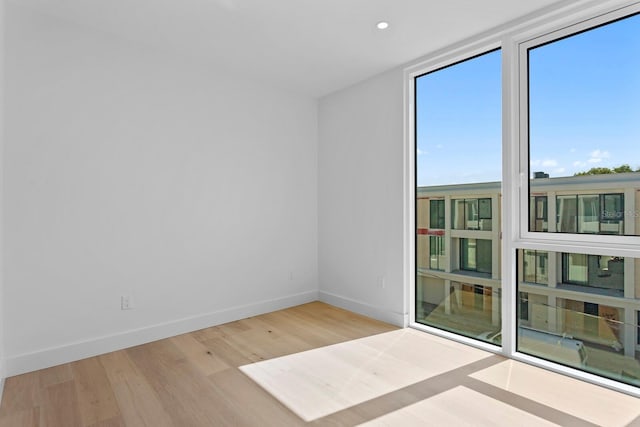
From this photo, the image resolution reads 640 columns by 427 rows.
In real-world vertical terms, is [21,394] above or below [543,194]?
below

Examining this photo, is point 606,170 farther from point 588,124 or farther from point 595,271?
point 595,271

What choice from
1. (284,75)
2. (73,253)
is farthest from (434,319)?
(73,253)

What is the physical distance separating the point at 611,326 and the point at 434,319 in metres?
1.34

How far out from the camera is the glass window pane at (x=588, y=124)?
2230 mm

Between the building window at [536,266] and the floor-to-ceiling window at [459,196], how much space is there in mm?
217

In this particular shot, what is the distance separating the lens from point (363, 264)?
3824 mm

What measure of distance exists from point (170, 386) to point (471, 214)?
268cm

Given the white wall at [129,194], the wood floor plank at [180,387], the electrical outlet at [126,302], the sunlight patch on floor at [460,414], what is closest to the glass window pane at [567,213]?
the sunlight patch on floor at [460,414]

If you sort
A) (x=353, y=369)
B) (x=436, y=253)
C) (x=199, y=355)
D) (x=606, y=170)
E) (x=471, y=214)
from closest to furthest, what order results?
(x=606, y=170), (x=353, y=369), (x=199, y=355), (x=471, y=214), (x=436, y=253)

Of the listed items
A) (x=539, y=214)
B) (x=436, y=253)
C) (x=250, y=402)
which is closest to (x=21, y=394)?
(x=250, y=402)

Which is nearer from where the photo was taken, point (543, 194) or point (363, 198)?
point (543, 194)

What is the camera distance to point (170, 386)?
232cm

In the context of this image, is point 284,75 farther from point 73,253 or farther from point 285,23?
point 73,253

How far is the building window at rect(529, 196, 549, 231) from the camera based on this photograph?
258 cm
